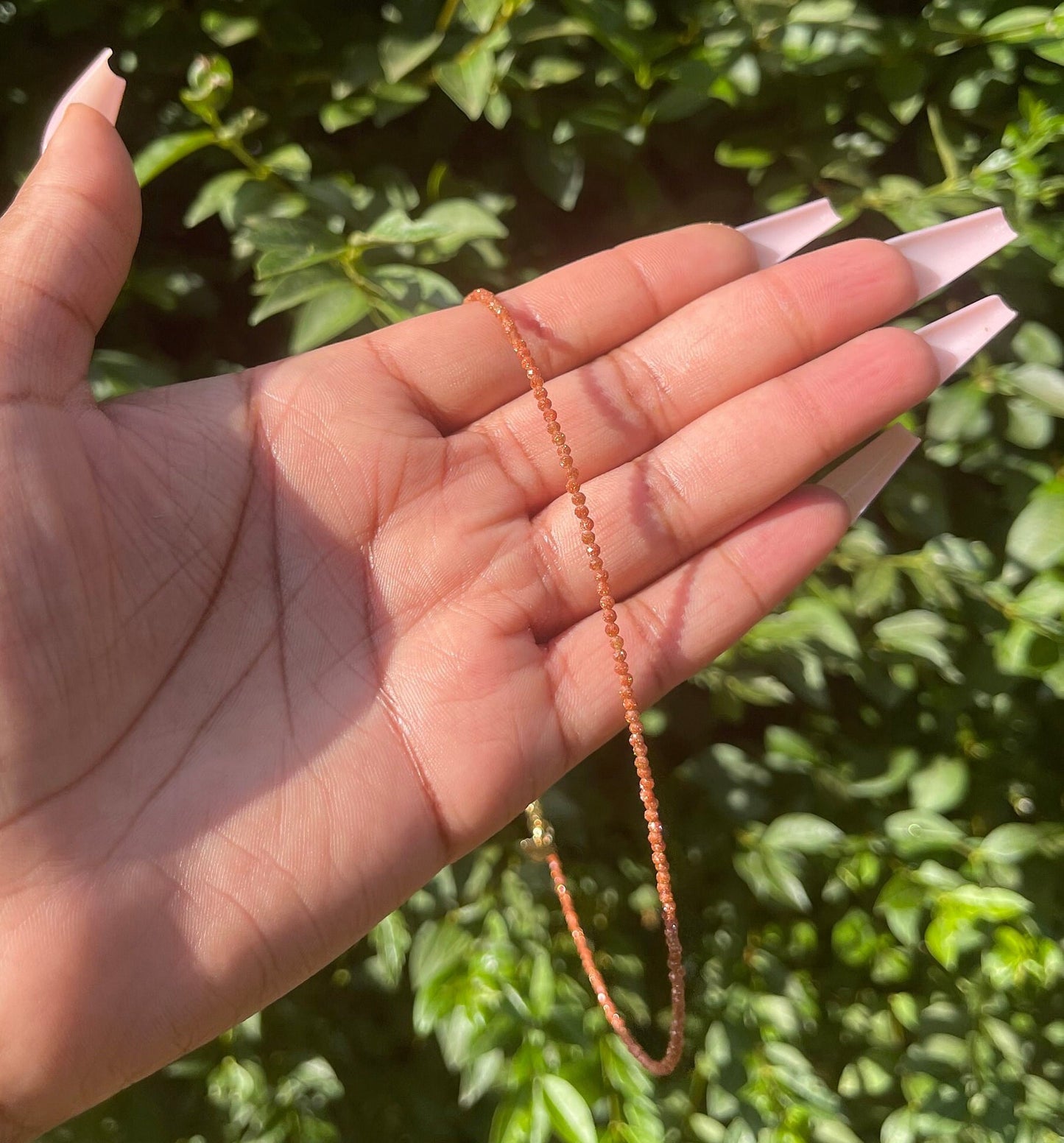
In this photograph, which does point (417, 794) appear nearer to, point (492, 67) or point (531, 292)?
point (531, 292)

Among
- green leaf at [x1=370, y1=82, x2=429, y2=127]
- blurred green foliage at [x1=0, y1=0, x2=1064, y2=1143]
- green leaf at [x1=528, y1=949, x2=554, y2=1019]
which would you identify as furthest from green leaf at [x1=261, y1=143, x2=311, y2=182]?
green leaf at [x1=528, y1=949, x2=554, y2=1019]

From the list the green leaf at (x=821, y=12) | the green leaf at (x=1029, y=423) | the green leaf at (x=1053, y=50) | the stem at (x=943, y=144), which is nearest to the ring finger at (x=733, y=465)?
the green leaf at (x=1029, y=423)

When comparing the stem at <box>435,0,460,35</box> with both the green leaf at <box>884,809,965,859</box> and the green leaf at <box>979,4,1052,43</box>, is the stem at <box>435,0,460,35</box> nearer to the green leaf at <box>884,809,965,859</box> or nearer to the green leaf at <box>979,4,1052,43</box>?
the green leaf at <box>979,4,1052,43</box>

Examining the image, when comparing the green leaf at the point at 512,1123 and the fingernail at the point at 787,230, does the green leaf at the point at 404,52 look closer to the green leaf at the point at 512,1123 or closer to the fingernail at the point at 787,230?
the fingernail at the point at 787,230

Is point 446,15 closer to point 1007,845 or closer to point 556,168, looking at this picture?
point 556,168

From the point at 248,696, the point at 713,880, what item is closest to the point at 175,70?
Answer: the point at 248,696
